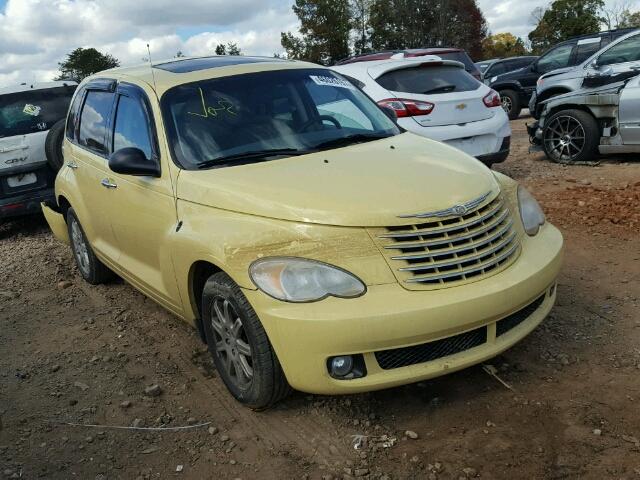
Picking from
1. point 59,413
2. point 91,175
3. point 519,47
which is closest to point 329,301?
point 59,413

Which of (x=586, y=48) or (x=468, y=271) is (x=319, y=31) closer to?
(x=586, y=48)

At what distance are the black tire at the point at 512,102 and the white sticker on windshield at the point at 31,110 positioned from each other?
11.5 m

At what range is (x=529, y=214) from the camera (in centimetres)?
356

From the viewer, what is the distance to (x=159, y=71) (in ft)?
14.0

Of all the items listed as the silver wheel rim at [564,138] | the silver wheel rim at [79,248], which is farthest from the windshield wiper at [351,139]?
the silver wheel rim at [564,138]

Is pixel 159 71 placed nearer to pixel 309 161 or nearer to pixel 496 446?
pixel 309 161

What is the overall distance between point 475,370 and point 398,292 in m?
0.96

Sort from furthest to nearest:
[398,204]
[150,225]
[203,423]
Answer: [150,225]
[203,423]
[398,204]

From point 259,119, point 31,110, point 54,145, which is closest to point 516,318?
point 259,119

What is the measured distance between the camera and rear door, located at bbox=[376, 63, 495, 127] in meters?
7.45

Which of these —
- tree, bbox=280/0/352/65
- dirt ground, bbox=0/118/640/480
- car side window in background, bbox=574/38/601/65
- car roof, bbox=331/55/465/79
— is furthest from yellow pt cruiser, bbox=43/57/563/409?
tree, bbox=280/0/352/65

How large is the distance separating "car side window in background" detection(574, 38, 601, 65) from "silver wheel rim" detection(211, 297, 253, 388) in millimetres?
12507

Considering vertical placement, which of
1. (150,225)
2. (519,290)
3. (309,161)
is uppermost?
(309,161)

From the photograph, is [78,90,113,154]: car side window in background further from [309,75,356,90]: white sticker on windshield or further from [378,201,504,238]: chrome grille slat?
[378,201,504,238]: chrome grille slat
